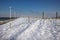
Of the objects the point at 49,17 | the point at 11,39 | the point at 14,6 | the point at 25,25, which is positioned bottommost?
the point at 11,39

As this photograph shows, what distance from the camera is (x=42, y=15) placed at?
166 cm

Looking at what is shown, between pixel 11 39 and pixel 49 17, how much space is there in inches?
22.5

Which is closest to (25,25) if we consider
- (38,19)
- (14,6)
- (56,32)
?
(38,19)

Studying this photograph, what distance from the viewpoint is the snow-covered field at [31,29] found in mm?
1511

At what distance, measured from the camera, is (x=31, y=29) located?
5.26ft

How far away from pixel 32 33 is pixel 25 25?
6.7 inches

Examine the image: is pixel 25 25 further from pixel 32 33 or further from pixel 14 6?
pixel 14 6

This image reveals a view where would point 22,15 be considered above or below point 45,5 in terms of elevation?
below

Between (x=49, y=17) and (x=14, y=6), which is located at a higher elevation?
(x=14, y=6)

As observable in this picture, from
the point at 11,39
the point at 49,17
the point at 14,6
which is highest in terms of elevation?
the point at 14,6

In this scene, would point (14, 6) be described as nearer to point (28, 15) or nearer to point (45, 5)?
point (28, 15)

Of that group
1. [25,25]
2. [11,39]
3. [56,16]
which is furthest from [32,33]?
[56,16]

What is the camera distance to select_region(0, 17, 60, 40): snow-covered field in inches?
59.5

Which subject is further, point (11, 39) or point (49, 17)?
point (49, 17)
